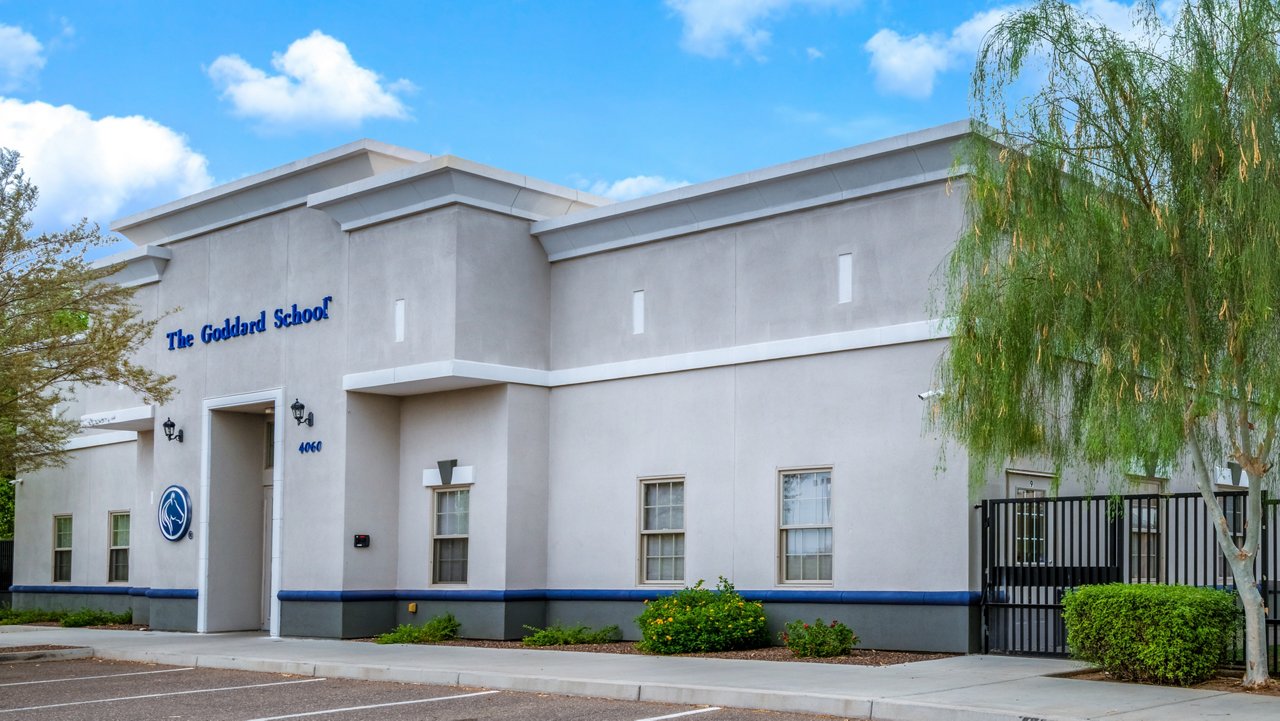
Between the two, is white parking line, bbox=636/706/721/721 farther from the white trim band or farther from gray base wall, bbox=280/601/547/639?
gray base wall, bbox=280/601/547/639

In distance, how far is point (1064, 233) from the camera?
42.0ft

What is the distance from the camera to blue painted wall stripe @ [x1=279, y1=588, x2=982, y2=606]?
16.7 m

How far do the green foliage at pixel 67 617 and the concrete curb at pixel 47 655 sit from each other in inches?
239

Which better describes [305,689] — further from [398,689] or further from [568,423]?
[568,423]

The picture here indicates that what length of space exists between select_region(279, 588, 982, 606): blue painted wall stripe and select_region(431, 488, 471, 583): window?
1.12 feet

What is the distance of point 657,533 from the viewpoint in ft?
65.3

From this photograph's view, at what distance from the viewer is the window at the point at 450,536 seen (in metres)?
21.1

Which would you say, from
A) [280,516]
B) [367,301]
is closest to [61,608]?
[280,516]

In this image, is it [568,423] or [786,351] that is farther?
[568,423]

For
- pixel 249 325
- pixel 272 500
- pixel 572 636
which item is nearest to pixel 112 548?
pixel 272 500

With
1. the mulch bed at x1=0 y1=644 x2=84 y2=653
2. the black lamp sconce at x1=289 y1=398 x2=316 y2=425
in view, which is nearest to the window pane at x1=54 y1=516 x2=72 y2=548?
the mulch bed at x1=0 y1=644 x2=84 y2=653

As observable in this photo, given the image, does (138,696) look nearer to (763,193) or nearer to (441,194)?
(441,194)

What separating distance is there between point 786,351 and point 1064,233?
611cm

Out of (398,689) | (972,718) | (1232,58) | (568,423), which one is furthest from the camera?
(568,423)
